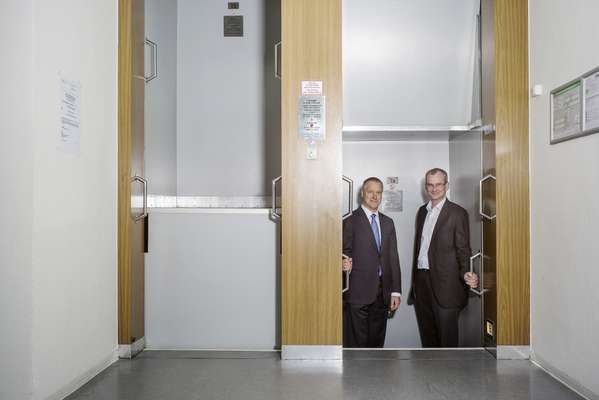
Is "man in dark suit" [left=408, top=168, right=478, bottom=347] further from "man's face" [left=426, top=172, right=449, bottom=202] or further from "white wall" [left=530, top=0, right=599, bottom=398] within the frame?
"white wall" [left=530, top=0, right=599, bottom=398]

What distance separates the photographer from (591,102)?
280cm

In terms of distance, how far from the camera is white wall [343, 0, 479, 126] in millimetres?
4121

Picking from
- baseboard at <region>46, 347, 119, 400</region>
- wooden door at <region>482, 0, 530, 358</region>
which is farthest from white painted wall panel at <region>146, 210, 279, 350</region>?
wooden door at <region>482, 0, 530, 358</region>

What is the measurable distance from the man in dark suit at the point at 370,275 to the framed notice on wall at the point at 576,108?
1.53 metres

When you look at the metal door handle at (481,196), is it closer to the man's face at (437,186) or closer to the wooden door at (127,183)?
the man's face at (437,186)

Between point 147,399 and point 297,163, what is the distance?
175 centimetres

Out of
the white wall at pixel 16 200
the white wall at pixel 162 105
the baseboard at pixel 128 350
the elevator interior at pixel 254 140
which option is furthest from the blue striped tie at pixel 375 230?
the white wall at pixel 16 200

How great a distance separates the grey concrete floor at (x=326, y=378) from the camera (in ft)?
9.54

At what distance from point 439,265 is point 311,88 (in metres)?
1.79

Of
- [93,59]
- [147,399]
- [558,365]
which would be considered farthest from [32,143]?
[558,365]

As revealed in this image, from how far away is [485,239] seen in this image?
3762mm

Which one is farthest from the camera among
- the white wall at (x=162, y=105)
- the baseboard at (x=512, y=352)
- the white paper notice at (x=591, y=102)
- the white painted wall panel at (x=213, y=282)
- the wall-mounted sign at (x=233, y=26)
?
the wall-mounted sign at (x=233, y=26)

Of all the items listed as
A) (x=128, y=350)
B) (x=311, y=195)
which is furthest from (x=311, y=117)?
(x=128, y=350)

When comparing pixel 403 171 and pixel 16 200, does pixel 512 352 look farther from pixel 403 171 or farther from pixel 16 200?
pixel 16 200
